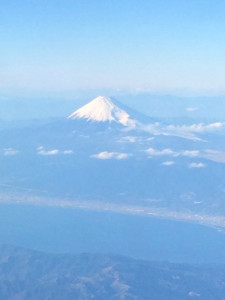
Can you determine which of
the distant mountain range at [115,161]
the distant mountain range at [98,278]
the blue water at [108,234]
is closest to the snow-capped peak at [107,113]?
the distant mountain range at [115,161]

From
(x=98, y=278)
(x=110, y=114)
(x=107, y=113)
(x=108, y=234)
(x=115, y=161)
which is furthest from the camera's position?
(x=110, y=114)

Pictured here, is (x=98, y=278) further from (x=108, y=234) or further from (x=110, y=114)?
(x=110, y=114)

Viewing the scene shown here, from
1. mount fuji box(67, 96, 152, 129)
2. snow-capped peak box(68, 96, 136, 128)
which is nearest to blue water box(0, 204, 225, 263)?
mount fuji box(67, 96, 152, 129)

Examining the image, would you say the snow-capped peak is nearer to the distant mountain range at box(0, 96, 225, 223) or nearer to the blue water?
the distant mountain range at box(0, 96, 225, 223)

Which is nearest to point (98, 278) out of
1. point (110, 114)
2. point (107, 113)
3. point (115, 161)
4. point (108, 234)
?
point (108, 234)

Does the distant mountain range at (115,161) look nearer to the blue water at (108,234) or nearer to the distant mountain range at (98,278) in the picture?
the blue water at (108,234)

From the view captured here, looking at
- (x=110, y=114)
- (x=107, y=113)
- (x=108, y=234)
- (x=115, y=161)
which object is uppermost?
(x=107, y=113)

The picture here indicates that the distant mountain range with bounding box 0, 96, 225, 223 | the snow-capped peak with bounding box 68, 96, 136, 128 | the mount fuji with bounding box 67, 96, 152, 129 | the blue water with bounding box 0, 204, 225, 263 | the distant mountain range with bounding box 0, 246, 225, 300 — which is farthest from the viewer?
the snow-capped peak with bounding box 68, 96, 136, 128
